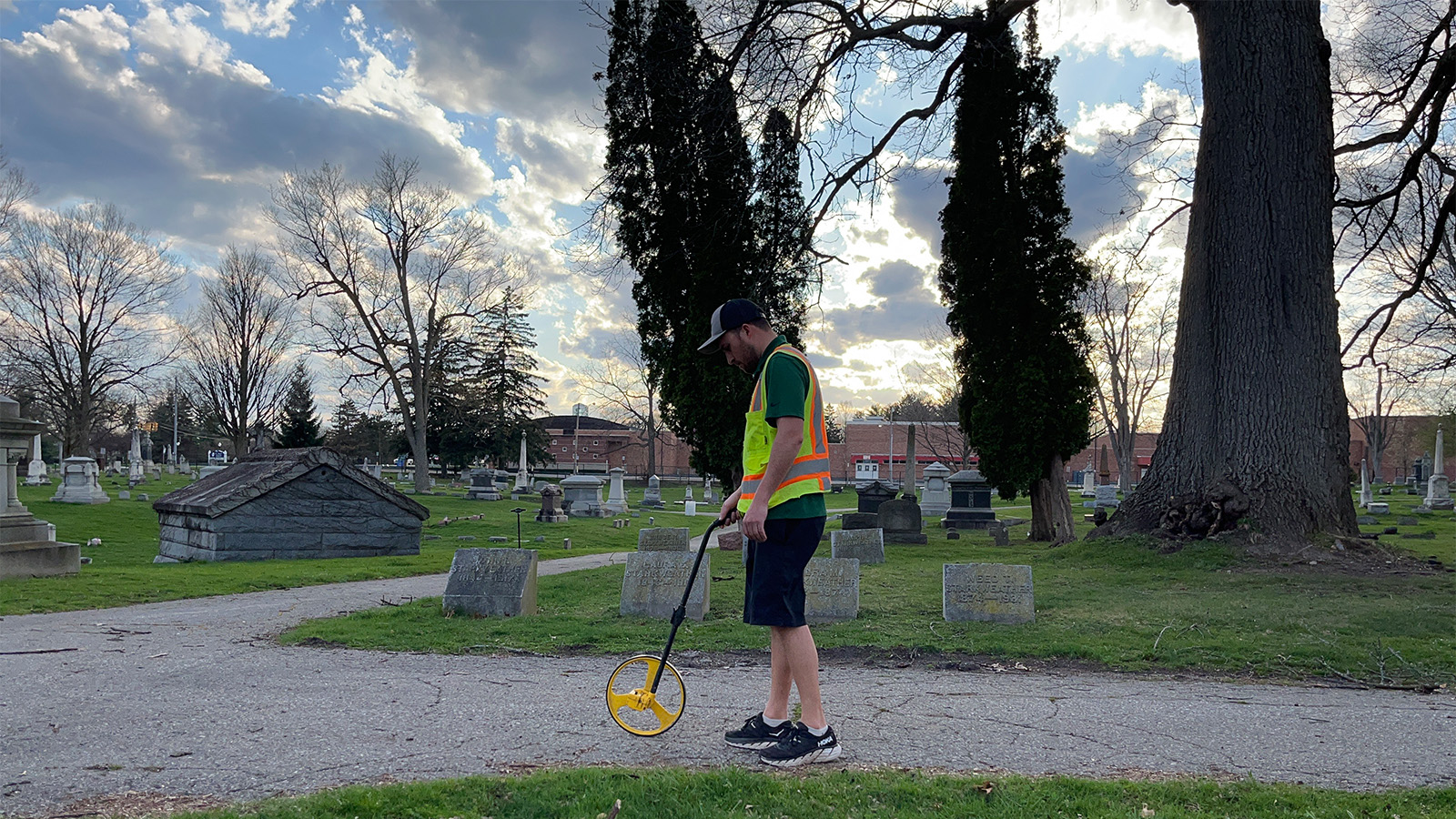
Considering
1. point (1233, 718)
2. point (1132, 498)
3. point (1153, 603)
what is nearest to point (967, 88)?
point (1132, 498)

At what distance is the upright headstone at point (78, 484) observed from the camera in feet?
86.2

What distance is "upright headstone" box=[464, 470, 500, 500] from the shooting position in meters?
35.0

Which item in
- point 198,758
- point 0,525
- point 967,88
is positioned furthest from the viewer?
point 967,88

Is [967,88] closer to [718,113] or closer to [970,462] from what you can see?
[718,113]

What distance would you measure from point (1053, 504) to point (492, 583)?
13.8 meters

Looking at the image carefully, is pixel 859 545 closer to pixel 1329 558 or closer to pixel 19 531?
pixel 1329 558

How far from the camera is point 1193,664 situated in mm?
6172

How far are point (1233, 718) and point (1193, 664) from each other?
1595mm

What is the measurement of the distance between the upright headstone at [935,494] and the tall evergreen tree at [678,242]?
52.5 feet

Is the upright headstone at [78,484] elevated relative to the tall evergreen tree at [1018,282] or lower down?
lower down

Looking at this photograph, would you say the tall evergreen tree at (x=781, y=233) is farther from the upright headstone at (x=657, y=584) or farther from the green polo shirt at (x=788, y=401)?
the green polo shirt at (x=788, y=401)

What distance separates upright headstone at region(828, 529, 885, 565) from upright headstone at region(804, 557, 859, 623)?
8.15 ft

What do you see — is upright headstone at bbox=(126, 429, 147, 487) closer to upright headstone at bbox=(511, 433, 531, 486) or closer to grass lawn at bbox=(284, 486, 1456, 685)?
upright headstone at bbox=(511, 433, 531, 486)

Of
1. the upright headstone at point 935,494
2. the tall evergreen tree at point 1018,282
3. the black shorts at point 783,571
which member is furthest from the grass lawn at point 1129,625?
the upright headstone at point 935,494
